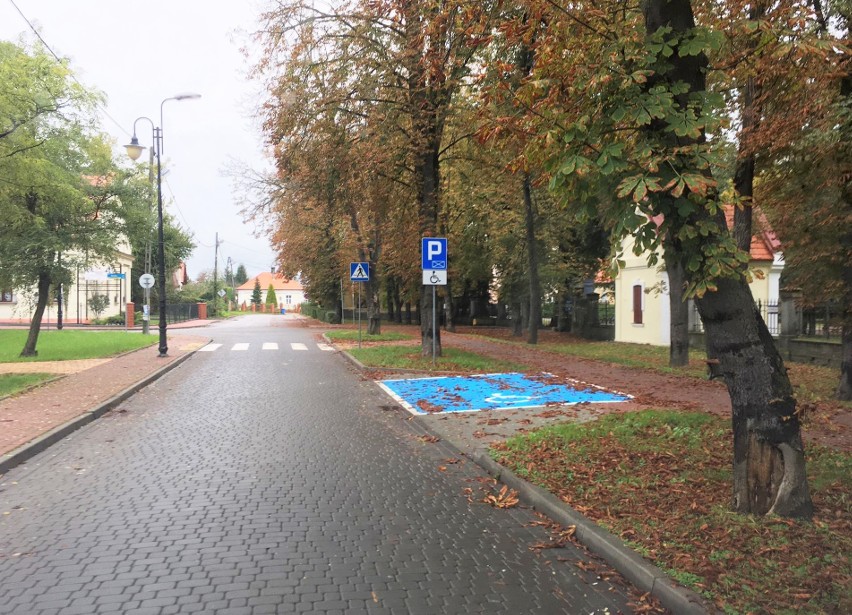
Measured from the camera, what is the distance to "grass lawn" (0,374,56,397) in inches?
461

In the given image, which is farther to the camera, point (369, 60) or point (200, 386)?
point (369, 60)

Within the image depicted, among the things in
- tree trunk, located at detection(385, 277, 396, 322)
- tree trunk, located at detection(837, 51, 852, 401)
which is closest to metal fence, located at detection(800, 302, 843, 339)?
tree trunk, located at detection(837, 51, 852, 401)

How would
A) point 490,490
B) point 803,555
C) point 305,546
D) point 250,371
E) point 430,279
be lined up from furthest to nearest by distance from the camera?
point 250,371
point 430,279
point 490,490
point 305,546
point 803,555

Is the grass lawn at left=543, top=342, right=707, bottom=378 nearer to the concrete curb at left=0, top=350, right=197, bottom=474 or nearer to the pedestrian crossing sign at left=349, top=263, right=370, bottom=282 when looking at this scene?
the pedestrian crossing sign at left=349, top=263, right=370, bottom=282

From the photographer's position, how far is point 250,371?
16547mm

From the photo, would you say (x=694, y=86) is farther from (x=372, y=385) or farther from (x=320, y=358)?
(x=320, y=358)

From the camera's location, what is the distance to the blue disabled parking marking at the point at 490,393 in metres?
10.7

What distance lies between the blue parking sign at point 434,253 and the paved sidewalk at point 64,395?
7.05 m

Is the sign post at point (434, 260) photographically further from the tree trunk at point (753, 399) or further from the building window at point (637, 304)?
the building window at point (637, 304)

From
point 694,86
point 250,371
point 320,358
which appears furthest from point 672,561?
point 320,358

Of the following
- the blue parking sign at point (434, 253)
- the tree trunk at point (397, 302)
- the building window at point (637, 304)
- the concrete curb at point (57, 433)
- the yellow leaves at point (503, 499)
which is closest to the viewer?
the yellow leaves at point (503, 499)

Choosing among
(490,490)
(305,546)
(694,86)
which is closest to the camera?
(305,546)

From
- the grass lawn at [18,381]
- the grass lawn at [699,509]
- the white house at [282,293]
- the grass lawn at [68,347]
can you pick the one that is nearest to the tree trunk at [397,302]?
the grass lawn at [68,347]

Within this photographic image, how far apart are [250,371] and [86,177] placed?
8087 millimetres
